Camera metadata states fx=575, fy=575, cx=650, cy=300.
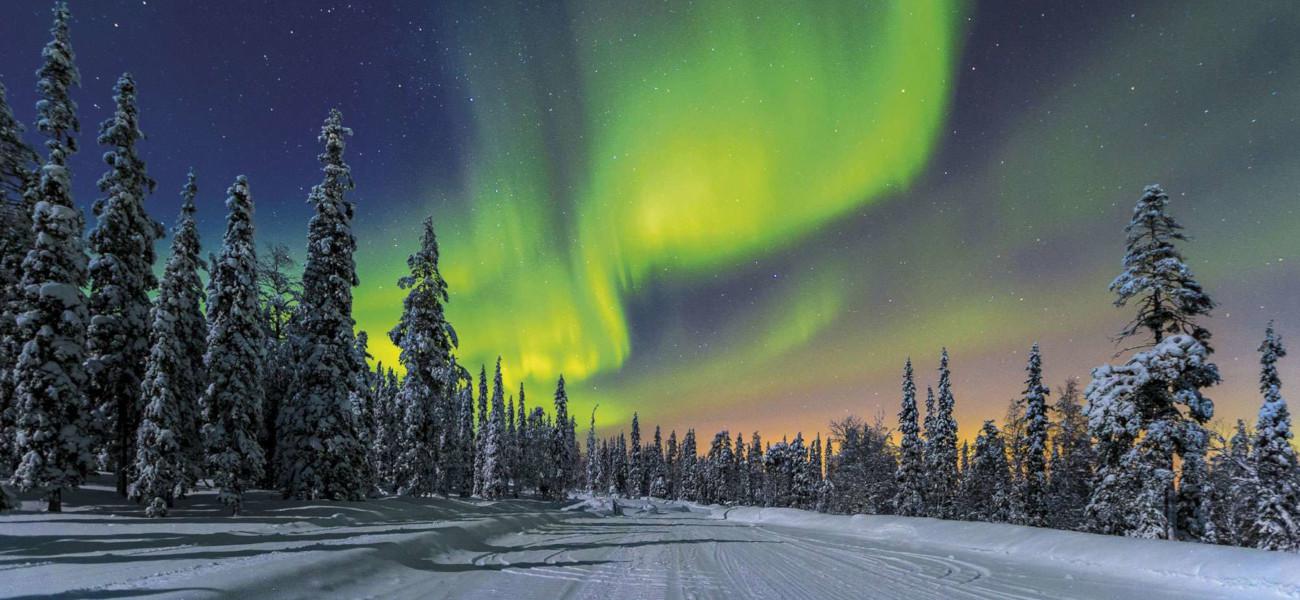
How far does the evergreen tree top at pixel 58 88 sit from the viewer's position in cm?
2039

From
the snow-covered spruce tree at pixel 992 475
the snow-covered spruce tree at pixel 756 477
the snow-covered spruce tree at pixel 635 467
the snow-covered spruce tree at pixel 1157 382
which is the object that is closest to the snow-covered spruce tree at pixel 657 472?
the snow-covered spruce tree at pixel 635 467

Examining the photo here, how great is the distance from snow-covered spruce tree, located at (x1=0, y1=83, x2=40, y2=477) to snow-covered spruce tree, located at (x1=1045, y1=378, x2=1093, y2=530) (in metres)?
60.9

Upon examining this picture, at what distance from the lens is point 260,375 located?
2250 centimetres

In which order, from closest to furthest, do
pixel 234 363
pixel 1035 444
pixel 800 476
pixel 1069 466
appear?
pixel 234 363 → pixel 1035 444 → pixel 1069 466 → pixel 800 476

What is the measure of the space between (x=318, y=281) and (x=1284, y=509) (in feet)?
156

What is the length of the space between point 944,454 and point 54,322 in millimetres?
55859

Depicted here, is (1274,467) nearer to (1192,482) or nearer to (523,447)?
(1192,482)

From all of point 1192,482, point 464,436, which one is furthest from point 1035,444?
point 464,436

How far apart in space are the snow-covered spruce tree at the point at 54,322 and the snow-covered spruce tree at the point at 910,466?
53223 mm

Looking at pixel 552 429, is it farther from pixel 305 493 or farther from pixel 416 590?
pixel 416 590

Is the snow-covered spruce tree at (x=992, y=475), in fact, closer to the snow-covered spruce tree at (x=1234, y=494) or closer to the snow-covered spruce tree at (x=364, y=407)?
the snow-covered spruce tree at (x=1234, y=494)

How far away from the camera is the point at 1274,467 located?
92.1 feet

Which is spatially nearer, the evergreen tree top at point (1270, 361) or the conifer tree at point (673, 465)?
the evergreen tree top at point (1270, 361)

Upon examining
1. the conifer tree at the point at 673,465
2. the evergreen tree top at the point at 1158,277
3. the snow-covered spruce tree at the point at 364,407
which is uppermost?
the evergreen tree top at the point at 1158,277
